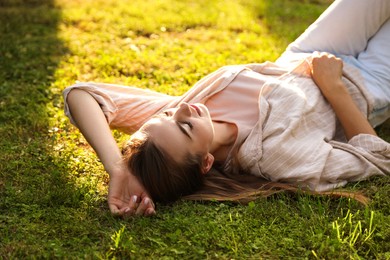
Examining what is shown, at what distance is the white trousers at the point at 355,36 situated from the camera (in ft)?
12.5

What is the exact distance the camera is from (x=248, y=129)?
329 centimetres

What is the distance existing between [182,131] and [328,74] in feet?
3.37

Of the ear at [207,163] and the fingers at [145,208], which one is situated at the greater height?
the ear at [207,163]

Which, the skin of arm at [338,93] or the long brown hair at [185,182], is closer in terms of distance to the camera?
the long brown hair at [185,182]

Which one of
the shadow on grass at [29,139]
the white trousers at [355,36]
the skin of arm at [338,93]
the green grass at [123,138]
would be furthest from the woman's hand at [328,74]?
the shadow on grass at [29,139]

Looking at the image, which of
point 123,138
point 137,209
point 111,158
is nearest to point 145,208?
point 137,209

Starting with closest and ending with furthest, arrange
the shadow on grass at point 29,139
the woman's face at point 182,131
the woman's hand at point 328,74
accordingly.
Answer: the shadow on grass at point 29,139 → the woman's face at point 182,131 → the woman's hand at point 328,74

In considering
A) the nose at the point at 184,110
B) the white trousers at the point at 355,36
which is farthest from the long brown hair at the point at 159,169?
the white trousers at the point at 355,36

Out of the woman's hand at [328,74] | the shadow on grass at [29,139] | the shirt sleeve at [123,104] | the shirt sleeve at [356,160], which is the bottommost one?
the shadow on grass at [29,139]

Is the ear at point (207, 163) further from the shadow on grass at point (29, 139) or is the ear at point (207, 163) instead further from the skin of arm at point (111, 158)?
the shadow on grass at point (29, 139)

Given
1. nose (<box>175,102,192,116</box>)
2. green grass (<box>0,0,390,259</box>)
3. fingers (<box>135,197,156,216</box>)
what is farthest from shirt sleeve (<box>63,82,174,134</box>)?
fingers (<box>135,197,156,216</box>)

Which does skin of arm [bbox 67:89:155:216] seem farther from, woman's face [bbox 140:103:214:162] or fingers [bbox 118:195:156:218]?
woman's face [bbox 140:103:214:162]

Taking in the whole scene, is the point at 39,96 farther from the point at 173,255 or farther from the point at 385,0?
the point at 385,0

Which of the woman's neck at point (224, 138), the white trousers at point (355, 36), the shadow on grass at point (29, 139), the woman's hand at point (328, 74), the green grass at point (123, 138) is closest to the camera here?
the green grass at point (123, 138)
